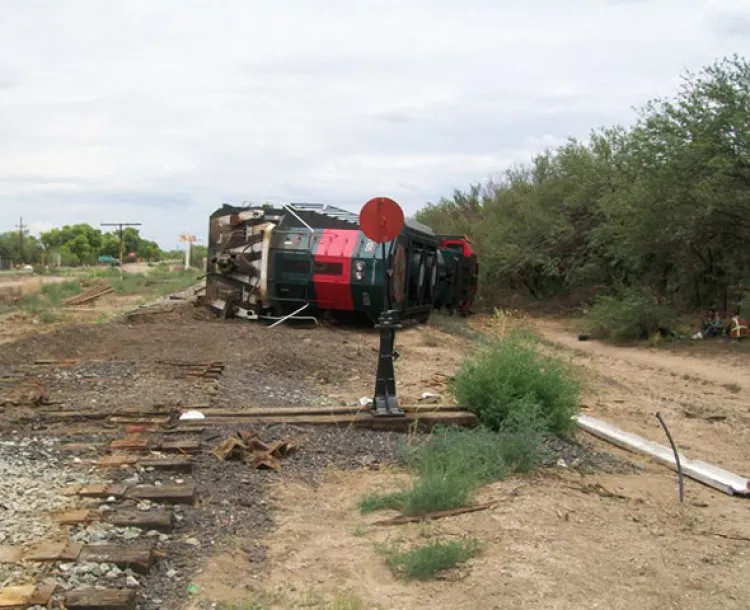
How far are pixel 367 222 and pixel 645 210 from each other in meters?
17.1

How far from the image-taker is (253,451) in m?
7.30

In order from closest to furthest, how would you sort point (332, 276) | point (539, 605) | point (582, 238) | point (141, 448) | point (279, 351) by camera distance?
point (539, 605) < point (141, 448) < point (279, 351) < point (332, 276) < point (582, 238)

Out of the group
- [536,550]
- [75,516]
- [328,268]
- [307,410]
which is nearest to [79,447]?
[75,516]

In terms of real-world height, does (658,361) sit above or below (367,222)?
below

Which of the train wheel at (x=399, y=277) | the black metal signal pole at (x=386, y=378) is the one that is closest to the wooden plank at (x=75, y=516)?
the black metal signal pole at (x=386, y=378)

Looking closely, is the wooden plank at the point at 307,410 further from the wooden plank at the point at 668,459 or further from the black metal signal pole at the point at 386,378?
the wooden plank at the point at 668,459

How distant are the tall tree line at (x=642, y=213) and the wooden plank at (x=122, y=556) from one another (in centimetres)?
1903

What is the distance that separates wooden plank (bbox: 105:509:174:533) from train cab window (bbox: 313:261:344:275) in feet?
39.7

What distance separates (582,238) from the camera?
112 feet

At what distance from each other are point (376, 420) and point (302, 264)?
9.59 metres

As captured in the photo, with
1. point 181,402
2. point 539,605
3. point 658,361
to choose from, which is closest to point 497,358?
point 181,402

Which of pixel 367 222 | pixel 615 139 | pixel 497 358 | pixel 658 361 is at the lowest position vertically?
pixel 658 361

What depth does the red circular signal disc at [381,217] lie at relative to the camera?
8836 millimetres

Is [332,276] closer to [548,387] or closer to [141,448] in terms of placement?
[548,387]
